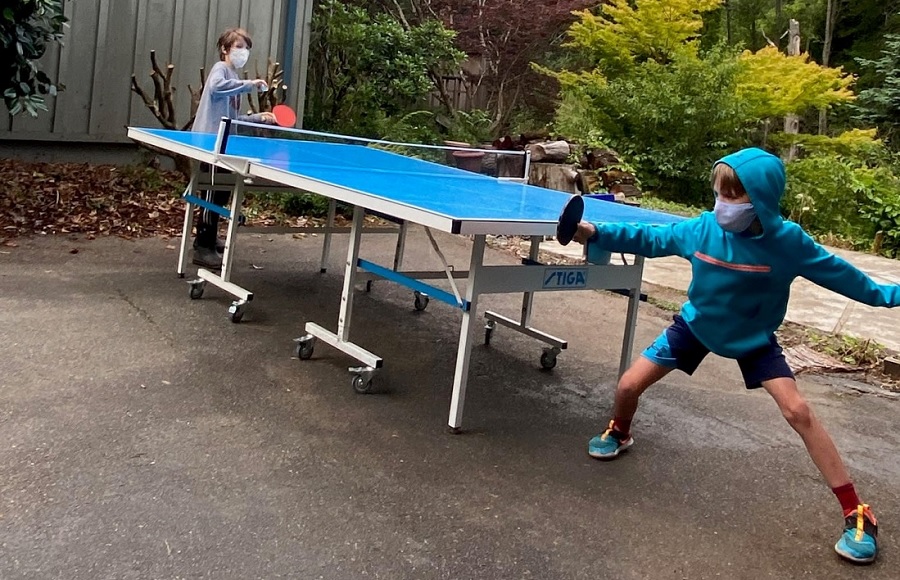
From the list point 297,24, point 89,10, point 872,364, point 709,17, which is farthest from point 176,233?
point 709,17

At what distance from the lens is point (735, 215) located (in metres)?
3.13

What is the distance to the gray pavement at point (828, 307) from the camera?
6637mm

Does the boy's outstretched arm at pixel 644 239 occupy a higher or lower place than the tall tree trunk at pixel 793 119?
lower

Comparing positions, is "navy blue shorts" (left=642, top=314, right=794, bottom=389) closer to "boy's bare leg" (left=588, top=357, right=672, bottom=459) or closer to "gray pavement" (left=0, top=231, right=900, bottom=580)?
"boy's bare leg" (left=588, top=357, right=672, bottom=459)

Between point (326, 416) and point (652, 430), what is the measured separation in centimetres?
154

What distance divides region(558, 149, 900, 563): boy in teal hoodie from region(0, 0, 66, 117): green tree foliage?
5406mm

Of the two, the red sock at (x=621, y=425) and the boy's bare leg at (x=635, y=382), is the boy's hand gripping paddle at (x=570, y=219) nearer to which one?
the boy's bare leg at (x=635, y=382)

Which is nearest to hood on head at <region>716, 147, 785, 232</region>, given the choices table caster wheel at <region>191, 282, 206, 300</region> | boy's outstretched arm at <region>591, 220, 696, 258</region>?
boy's outstretched arm at <region>591, 220, 696, 258</region>

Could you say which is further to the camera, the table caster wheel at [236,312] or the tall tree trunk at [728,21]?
the tall tree trunk at [728,21]

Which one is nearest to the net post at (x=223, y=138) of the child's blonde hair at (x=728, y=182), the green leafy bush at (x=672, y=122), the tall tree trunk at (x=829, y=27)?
the child's blonde hair at (x=728, y=182)

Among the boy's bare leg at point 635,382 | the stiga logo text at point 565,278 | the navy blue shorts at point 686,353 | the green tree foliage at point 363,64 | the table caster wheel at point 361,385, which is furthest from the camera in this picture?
the green tree foliage at point 363,64

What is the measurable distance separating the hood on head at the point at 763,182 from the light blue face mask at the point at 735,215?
0.09 ft

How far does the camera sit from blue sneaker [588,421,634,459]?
384 centimetres

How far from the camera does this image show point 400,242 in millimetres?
6250
